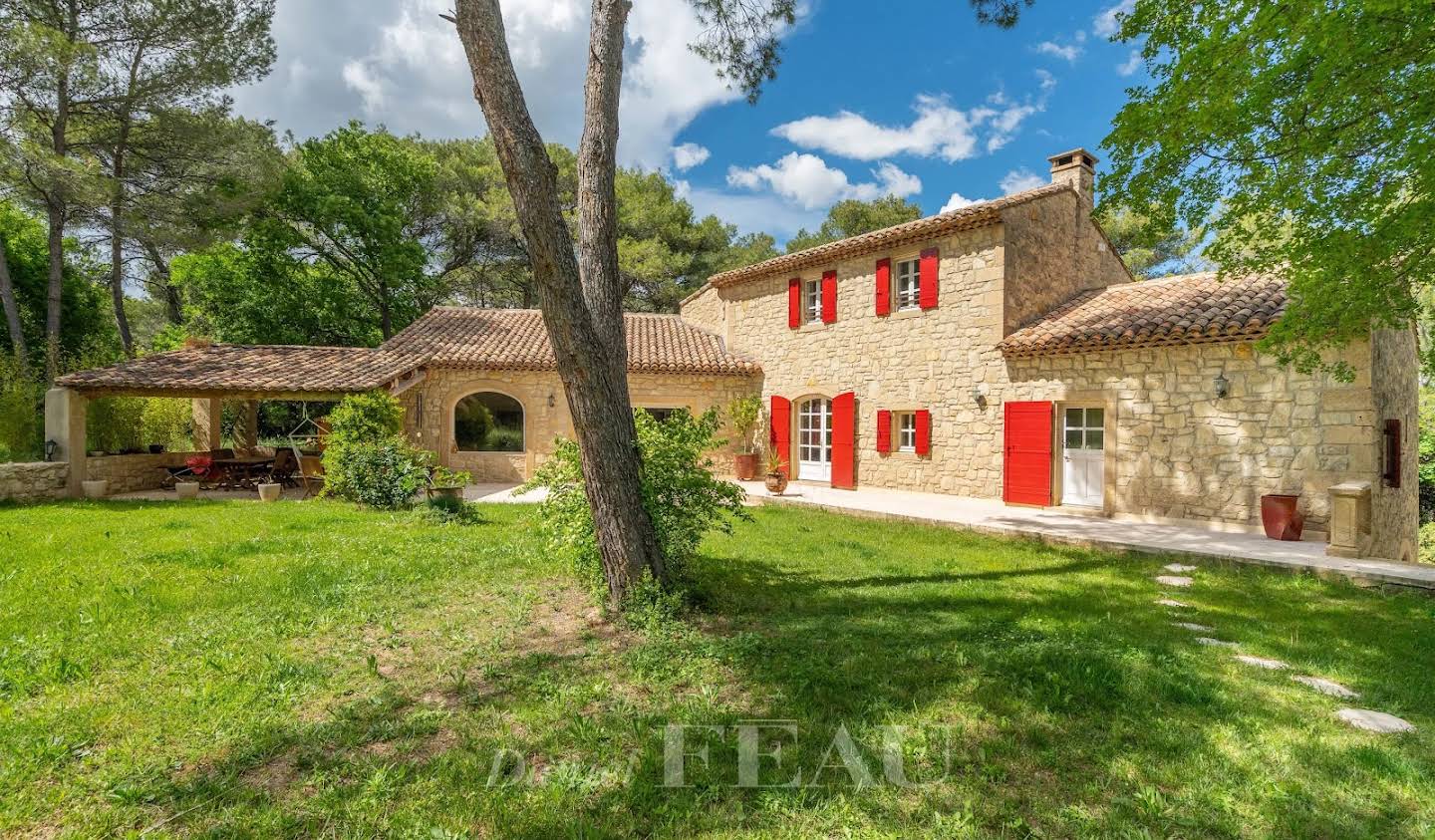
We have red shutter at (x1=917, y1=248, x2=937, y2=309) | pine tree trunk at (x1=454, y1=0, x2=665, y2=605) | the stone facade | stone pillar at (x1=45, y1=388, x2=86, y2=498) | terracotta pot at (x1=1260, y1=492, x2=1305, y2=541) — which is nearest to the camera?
pine tree trunk at (x1=454, y1=0, x2=665, y2=605)

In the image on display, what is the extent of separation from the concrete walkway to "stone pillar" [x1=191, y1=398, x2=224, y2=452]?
13.6 m

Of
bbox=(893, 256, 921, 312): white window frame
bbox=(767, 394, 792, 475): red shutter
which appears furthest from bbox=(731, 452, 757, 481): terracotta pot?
bbox=(893, 256, 921, 312): white window frame

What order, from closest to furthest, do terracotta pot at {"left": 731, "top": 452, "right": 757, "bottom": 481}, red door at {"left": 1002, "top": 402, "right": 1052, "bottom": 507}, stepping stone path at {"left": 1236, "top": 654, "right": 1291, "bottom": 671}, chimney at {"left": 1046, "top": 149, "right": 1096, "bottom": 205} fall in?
stepping stone path at {"left": 1236, "top": 654, "right": 1291, "bottom": 671} → red door at {"left": 1002, "top": 402, "right": 1052, "bottom": 507} → chimney at {"left": 1046, "top": 149, "right": 1096, "bottom": 205} → terracotta pot at {"left": 731, "top": 452, "right": 757, "bottom": 481}

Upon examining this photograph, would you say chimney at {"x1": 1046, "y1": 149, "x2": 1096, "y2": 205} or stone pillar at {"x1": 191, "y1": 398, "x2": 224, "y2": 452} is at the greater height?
chimney at {"x1": 1046, "y1": 149, "x2": 1096, "y2": 205}

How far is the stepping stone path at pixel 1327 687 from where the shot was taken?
142 inches

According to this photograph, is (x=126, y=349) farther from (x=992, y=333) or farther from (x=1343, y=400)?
(x=1343, y=400)

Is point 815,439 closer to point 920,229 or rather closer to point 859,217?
point 920,229

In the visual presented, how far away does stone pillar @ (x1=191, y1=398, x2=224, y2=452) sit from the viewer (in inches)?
594

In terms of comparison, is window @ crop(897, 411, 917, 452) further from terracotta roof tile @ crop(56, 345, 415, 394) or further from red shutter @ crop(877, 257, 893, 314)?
terracotta roof tile @ crop(56, 345, 415, 394)

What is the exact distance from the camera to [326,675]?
3.68 meters

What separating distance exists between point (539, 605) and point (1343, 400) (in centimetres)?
1025

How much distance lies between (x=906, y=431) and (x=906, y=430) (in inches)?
0.9

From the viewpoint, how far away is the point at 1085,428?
10.6m

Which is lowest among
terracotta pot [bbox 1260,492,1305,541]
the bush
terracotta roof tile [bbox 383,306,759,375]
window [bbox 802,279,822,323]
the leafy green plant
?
terracotta pot [bbox 1260,492,1305,541]
